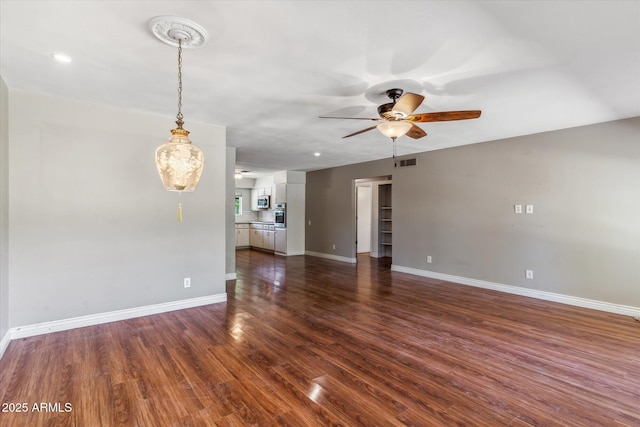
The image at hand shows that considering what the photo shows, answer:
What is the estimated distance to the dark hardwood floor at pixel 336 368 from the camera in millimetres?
1950

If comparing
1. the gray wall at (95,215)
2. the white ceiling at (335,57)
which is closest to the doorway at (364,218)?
the white ceiling at (335,57)

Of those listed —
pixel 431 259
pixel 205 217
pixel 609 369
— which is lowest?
pixel 609 369

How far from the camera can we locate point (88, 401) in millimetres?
2053

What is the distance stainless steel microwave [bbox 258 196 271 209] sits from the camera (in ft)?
32.6

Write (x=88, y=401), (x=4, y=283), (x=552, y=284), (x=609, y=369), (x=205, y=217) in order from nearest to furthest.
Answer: (x=88, y=401) → (x=609, y=369) → (x=4, y=283) → (x=205, y=217) → (x=552, y=284)

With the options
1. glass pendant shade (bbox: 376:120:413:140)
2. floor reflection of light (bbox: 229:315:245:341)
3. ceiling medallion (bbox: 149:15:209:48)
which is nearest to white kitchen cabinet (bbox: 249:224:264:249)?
floor reflection of light (bbox: 229:315:245:341)

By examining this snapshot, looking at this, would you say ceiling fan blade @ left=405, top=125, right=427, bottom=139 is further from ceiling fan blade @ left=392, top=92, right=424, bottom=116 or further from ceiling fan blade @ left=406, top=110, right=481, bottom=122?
ceiling fan blade @ left=392, top=92, right=424, bottom=116

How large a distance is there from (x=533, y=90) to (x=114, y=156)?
4.52 m

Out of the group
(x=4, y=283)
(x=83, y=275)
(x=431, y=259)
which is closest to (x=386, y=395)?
(x=83, y=275)

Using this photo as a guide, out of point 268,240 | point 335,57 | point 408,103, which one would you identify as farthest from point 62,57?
point 268,240

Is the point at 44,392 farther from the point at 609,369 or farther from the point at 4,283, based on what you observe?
the point at 609,369

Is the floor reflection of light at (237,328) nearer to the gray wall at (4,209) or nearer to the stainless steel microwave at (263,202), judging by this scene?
the gray wall at (4,209)

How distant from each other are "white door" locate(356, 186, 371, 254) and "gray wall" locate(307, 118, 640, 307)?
8.38 ft

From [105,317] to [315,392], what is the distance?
8.95ft
